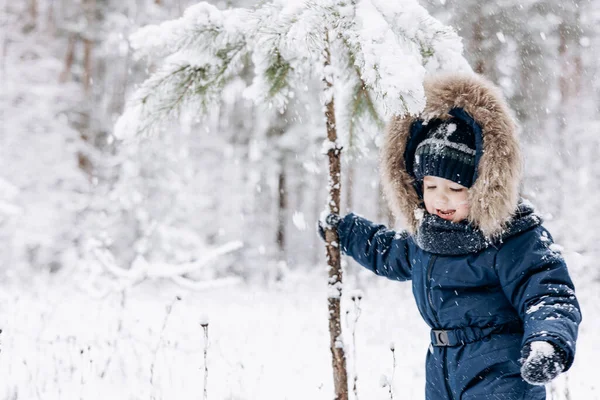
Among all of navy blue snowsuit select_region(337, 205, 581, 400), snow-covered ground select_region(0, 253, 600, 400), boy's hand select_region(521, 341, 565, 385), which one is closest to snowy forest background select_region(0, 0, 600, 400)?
snow-covered ground select_region(0, 253, 600, 400)

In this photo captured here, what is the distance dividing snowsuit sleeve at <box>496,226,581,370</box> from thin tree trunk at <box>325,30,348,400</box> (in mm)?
957

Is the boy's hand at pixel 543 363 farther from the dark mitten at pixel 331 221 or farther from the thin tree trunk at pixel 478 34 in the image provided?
the thin tree trunk at pixel 478 34

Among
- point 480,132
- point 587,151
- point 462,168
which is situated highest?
point 587,151

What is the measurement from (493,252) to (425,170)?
0.57 metres

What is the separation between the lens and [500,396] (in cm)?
220

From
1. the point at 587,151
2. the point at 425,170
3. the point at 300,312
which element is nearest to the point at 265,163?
the point at 300,312

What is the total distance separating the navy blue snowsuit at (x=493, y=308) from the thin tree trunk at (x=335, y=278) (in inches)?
19.6

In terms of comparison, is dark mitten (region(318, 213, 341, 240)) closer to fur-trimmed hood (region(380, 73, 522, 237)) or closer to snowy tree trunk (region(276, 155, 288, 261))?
fur-trimmed hood (region(380, 73, 522, 237))

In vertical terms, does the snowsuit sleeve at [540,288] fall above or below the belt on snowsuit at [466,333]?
above

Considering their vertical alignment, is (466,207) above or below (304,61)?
below

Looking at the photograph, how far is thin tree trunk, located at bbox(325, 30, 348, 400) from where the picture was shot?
2766 millimetres

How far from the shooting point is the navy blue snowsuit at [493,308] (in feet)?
6.88

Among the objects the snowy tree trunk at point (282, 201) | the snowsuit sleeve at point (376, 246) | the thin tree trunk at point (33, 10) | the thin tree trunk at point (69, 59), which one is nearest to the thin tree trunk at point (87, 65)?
the thin tree trunk at point (69, 59)

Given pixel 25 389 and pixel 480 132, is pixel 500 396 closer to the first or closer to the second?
pixel 480 132
